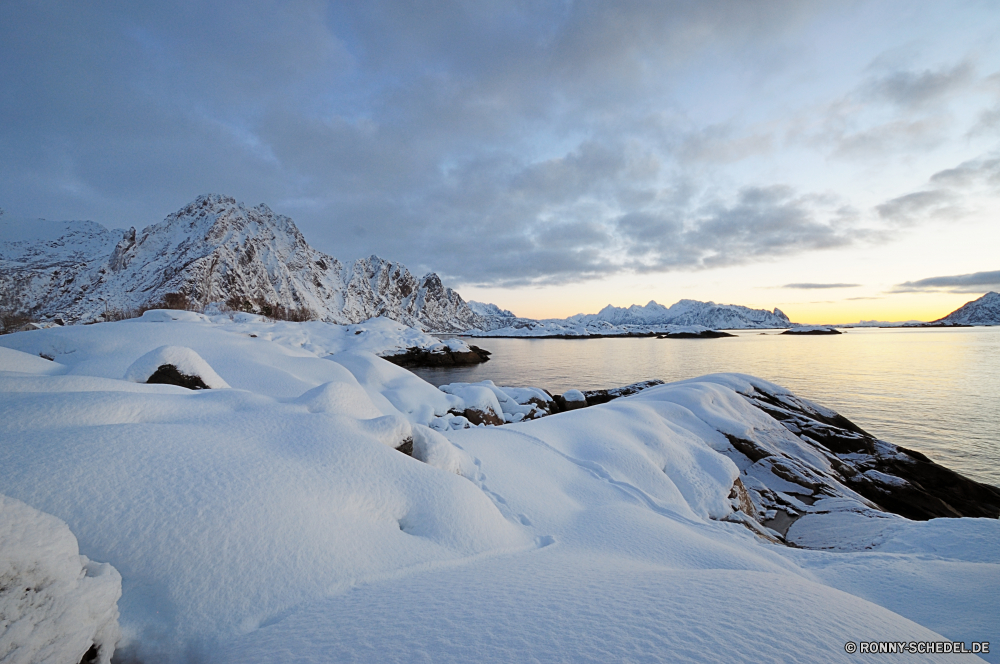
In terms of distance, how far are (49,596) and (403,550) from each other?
2.21m

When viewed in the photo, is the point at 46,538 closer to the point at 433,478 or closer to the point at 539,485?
the point at 433,478

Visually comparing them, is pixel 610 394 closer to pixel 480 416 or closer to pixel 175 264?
pixel 480 416

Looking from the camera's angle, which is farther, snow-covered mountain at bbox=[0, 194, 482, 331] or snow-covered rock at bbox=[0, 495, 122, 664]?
snow-covered mountain at bbox=[0, 194, 482, 331]

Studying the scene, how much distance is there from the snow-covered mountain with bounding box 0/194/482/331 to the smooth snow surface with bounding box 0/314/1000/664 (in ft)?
258

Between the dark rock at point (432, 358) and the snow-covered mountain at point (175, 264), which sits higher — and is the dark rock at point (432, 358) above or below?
below

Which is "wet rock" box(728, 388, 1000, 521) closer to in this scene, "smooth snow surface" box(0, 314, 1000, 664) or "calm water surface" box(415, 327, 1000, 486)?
"smooth snow surface" box(0, 314, 1000, 664)

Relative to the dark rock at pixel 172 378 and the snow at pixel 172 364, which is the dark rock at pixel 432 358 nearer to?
the snow at pixel 172 364

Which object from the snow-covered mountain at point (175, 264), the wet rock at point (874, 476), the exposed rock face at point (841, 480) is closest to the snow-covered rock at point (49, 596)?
the exposed rock face at point (841, 480)

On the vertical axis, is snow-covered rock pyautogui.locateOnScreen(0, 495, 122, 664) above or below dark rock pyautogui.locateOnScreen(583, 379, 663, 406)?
above

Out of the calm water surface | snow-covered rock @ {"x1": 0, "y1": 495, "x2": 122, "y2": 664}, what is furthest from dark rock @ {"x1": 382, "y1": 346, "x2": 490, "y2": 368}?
snow-covered rock @ {"x1": 0, "y1": 495, "x2": 122, "y2": 664}

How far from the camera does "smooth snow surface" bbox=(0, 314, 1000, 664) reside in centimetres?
227

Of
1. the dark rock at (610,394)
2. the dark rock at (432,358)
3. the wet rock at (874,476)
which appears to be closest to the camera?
the wet rock at (874,476)

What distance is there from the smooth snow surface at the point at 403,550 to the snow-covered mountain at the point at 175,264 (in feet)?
258

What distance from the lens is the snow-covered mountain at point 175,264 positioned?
3091 inches
